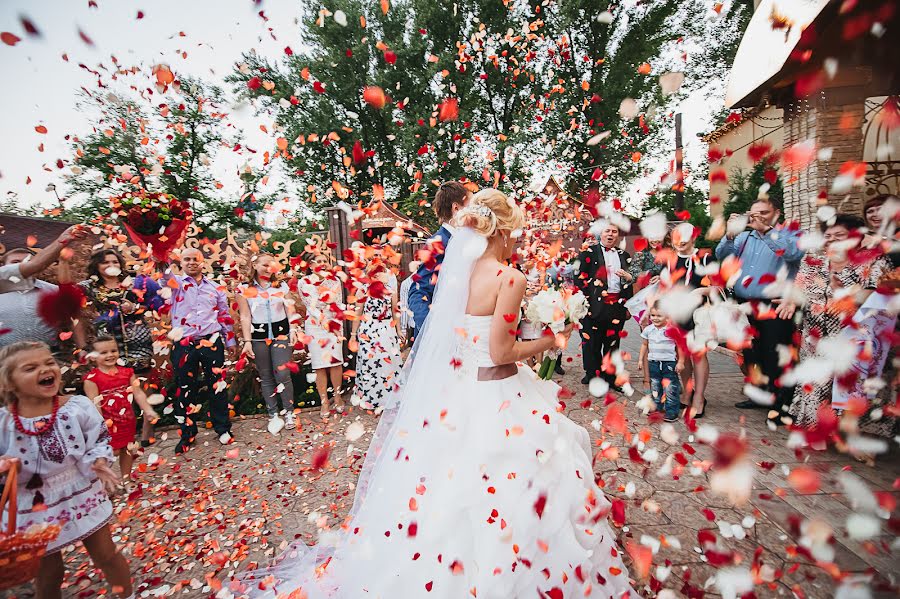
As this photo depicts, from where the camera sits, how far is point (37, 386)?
8.25 ft

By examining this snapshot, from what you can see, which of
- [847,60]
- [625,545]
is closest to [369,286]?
[625,545]

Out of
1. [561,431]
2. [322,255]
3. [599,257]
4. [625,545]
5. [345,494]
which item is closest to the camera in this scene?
[561,431]

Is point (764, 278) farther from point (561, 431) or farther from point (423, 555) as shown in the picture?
point (423, 555)

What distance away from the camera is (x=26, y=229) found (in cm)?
1677

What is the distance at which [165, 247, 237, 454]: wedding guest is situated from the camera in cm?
517

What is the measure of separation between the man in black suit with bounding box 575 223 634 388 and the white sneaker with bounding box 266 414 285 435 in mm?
4249

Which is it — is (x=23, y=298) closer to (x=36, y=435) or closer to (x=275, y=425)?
(x=36, y=435)

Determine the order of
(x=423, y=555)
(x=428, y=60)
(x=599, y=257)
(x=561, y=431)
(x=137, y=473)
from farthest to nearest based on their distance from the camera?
(x=428, y=60) < (x=599, y=257) < (x=137, y=473) < (x=561, y=431) < (x=423, y=555)

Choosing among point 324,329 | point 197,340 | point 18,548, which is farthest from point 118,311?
point 18,548

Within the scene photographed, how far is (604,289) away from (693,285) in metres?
1.16

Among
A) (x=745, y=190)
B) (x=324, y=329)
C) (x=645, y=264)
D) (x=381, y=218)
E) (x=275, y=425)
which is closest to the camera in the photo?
(x=275, y=425)

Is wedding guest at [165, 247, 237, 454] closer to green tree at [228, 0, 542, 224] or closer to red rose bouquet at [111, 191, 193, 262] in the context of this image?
red rose bouquet at [111, 191, 193, 262]

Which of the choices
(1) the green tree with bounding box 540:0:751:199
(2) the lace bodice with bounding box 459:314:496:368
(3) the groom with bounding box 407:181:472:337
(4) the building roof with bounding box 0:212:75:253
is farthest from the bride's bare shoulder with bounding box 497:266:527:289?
(4) the building roof with bounding box 0:212:75:253

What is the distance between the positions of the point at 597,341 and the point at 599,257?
1.22 meters
